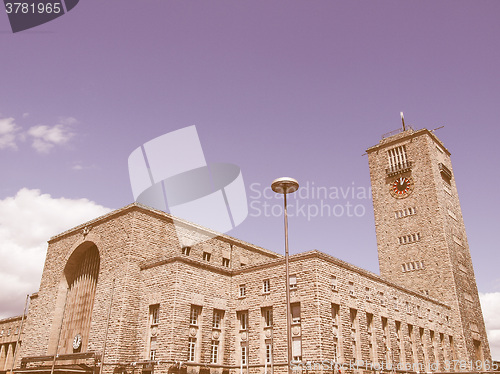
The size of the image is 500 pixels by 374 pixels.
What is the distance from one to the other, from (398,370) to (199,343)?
17.0m

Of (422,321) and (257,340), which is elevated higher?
(422,321)

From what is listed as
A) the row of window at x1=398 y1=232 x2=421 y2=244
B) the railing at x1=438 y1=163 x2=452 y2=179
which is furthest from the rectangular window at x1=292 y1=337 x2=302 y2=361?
the railing at x1=438 y1=163 x2=452 y2=179

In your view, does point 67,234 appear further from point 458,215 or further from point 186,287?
point 458,215

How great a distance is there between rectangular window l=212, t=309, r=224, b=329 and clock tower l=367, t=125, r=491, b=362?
27304mm

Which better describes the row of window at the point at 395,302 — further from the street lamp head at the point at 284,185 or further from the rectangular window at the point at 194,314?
the street lamp head at the point at 284,185

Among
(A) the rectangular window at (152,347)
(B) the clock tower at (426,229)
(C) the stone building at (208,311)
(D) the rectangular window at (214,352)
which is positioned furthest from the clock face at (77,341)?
(B) the clock tower at (426,229)

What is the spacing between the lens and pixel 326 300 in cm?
3147

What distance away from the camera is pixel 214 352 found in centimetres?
3306

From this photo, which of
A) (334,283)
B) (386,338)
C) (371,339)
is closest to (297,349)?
(334,283)

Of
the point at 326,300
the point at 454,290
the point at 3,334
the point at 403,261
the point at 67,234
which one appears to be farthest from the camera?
the point at 3,334

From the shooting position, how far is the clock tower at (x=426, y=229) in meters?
50.8

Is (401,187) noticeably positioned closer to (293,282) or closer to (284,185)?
(293,282)

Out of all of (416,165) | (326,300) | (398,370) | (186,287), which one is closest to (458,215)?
(416,165)

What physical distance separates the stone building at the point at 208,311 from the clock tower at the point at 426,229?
198cm
